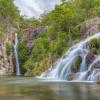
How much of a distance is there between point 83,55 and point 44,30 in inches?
900

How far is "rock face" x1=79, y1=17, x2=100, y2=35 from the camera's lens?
132ft

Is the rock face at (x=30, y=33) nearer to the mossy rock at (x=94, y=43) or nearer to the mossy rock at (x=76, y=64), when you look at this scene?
the mossy rock at (x=94, y=43)

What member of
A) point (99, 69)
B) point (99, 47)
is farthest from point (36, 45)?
point (99, 69)

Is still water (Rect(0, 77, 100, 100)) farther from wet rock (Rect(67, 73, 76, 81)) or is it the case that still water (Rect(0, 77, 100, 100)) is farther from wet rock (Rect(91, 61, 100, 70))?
wet rock (Rect(67, 73, 76, 81))

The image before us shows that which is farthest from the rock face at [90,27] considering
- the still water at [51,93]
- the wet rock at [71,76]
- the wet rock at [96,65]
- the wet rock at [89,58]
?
the still water at [51,93]

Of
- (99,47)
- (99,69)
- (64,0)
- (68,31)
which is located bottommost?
(99,69)

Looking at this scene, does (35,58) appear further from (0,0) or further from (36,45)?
(0,0)

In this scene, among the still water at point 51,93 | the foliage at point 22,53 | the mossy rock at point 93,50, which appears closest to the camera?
the still water at point 51,93

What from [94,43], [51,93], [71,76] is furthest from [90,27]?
[51,93]

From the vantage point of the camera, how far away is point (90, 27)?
4131cm

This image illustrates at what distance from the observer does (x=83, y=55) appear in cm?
3053

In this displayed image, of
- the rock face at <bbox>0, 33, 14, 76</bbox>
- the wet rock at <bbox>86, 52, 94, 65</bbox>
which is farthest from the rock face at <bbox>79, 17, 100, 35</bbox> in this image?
the rock face at <bbox>0, 33, 14, 76</bbox>

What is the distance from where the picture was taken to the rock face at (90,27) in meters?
40.3

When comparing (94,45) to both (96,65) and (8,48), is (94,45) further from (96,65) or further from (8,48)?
(8,48)
